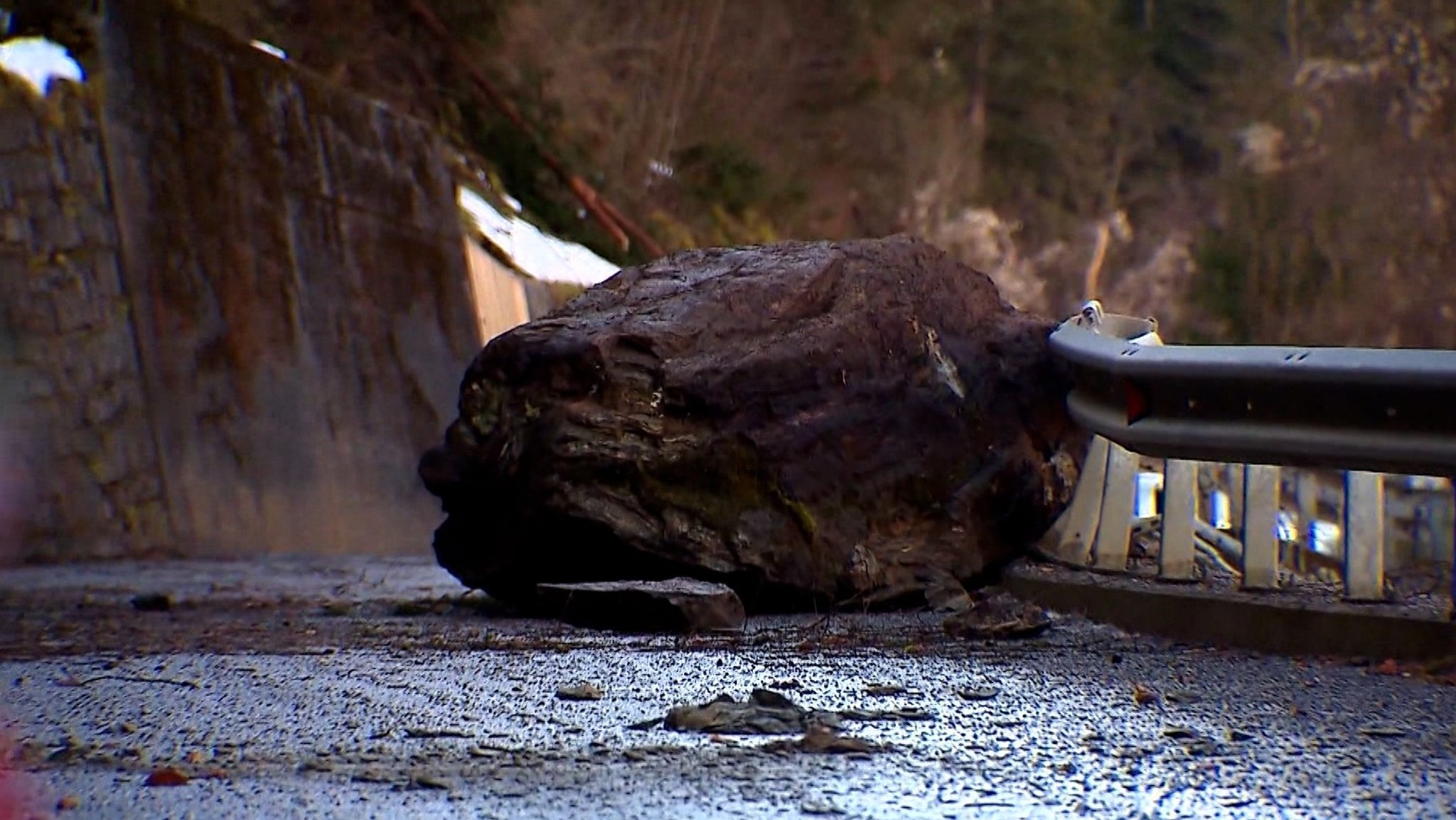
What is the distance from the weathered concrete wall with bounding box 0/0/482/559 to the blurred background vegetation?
7.66 meters

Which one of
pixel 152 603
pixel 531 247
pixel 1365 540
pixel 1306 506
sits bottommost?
pixel 152 603

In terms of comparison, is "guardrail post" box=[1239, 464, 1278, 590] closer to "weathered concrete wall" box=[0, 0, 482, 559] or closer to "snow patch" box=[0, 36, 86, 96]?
"weathered concrete wall" box=[0, 0, 482, 559]

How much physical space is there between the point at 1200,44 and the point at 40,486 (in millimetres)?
41905

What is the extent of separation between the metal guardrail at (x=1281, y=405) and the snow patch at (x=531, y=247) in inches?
368

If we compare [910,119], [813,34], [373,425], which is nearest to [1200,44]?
[910,119]

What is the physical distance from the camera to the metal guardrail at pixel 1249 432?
3854mm

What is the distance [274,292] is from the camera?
8.21m

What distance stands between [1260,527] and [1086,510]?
895 mm

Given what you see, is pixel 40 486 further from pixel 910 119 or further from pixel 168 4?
pixel 910 119

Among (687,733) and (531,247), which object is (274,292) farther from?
(531,247)

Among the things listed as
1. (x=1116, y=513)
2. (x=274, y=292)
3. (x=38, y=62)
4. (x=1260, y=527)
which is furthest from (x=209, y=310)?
(x=1260, y=527)

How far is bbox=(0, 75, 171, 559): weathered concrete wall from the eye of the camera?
6.84 metres

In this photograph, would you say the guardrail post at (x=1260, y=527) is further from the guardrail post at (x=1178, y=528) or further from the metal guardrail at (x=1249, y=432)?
the guardrail post at (x=1178, y=528)

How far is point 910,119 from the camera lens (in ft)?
111
